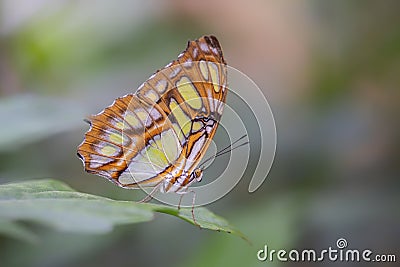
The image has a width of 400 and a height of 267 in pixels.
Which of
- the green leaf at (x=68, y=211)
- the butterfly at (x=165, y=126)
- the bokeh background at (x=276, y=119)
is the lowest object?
the green leaf at (x=68, y=211)

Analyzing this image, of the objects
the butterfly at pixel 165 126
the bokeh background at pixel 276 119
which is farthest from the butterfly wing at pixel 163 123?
the bokeh background at pixel 276 119

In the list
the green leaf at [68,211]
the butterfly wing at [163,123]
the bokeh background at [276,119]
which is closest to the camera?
the green leaf at [68,211]

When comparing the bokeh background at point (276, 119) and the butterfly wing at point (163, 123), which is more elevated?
the bokeh background at point (276, 119)

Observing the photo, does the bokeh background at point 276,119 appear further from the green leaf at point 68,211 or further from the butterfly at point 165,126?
the green leaf at point 68,211

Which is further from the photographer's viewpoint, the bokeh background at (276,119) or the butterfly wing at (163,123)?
the bokeh background at (276,119)

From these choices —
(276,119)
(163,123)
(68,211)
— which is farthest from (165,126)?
(276,119)

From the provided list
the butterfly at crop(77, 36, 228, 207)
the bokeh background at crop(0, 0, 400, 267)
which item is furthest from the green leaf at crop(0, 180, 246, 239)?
the bokeh background at crop(0, 0, 400, 267)

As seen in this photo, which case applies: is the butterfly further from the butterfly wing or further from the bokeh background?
the bokeh background

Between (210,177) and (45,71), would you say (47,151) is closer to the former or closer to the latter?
(45,71)
